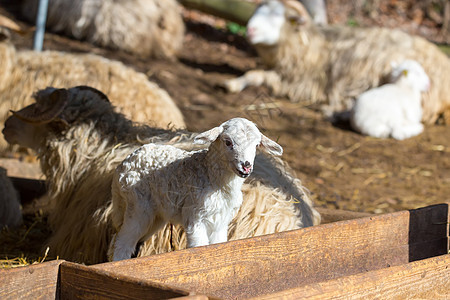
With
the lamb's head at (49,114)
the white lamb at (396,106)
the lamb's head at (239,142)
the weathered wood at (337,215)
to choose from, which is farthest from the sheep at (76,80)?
the white lamb at (396,106)

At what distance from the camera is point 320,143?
25.3 ft

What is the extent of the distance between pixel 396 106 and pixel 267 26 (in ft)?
7.53

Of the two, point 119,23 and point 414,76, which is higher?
point 414,76

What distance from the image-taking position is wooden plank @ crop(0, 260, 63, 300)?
227 cm

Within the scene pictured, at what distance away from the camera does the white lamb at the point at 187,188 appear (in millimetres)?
2717

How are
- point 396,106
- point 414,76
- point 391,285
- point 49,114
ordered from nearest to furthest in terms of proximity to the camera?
point 391,285 < point 49,114 < point 396,106 < point 414,76

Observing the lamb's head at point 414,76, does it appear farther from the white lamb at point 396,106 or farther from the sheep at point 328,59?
the sheep at point 328,59

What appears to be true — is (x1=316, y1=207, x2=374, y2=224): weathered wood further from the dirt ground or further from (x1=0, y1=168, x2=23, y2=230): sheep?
(x1=0, y1=168, x2=23, y2=230): sheep

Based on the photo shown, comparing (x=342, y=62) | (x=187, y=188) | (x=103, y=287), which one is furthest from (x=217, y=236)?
(x=342, y=62)

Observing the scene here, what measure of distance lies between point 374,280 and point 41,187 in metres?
3.32

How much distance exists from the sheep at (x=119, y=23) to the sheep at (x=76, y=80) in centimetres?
375

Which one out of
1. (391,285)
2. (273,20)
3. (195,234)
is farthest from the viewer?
(273,20)

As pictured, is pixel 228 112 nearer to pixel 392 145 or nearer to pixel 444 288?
pixel 392 145

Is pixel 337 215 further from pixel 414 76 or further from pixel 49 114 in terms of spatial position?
pixel 414 76
